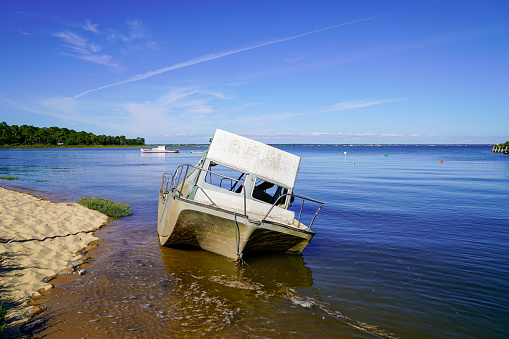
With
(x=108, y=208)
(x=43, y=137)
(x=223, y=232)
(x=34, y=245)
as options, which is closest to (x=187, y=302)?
(x=223, y=232)

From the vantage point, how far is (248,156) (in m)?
10.1

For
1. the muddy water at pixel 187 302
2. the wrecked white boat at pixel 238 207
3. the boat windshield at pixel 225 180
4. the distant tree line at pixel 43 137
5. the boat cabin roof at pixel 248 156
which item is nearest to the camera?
the muddy water at pixel 187 302

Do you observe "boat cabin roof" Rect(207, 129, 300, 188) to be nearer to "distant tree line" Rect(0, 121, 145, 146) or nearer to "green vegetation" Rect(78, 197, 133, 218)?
"green vegetation" Rect(78, 197, 133, 218)

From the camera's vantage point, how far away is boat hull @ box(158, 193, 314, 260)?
861 cm

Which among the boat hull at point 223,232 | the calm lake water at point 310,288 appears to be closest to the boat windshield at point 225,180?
the boat hull at point 223,232

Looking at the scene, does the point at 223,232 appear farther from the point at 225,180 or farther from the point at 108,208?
the point at 225,180

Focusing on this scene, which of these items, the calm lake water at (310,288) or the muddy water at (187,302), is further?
the calm lake water at (310,288)

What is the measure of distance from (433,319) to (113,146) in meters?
201

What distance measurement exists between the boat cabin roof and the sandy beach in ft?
17.5

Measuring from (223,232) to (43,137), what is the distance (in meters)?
186

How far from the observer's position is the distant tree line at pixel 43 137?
147300mm

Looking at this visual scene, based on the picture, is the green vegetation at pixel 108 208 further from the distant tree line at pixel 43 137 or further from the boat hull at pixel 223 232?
the distant tree line at pixel 43 137

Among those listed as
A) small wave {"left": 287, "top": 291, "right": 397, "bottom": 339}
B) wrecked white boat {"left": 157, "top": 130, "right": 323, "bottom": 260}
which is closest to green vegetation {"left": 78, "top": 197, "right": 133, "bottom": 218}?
wrecked white boat {"left": 157, "top": 130, "right": 323, "bottom": 260}

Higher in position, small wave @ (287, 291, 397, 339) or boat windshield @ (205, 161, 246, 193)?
boat windshield @ (205, 161, 246, 193)
